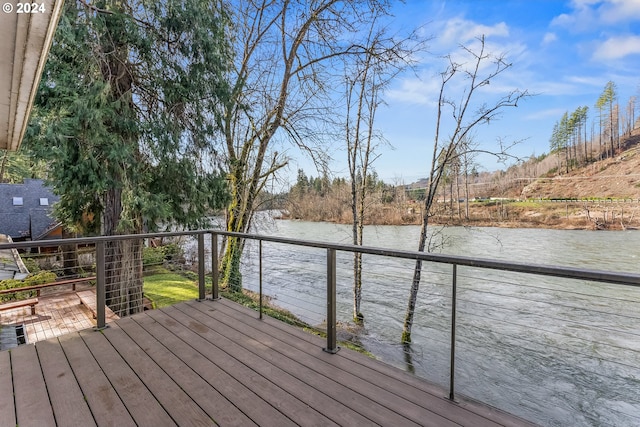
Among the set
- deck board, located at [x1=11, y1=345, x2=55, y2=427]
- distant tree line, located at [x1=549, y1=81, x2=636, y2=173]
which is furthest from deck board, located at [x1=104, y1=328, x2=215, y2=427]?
distant tree line, located at [x1=549, y1=81, x2=636, y2=173]

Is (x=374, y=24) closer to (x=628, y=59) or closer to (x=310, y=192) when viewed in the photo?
(x=310, y=192)

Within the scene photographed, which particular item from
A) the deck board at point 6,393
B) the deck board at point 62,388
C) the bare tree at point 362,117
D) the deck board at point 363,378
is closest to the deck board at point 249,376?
the deck board at point 363,378

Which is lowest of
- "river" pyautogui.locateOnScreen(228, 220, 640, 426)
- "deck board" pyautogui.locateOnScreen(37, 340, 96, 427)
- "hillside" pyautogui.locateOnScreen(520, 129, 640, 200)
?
"river" pyautogui.locateOnScreen(228, 220, 640, 426)

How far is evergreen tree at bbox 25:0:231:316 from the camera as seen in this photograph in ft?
12.6

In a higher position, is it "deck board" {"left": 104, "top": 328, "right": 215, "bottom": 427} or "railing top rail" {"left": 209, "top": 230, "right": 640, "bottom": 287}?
"railing top rail" {"left": 209, "top": 230, "right": 640, "bottom": 287}

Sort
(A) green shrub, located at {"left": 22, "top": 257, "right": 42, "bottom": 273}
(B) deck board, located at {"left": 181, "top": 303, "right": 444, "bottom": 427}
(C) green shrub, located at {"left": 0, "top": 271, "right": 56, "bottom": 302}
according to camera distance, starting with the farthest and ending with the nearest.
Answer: (A) green shrub, located at {"left": 22, "top": 257, "right": 42, "bottom": 273} → (C) green shrub, located at {"left": 0, "top": 271, "right": 56, "bottom": 302} → (B) deck board, located at {"left": 181, "top": 303, "right": 444, "bottom": 427}

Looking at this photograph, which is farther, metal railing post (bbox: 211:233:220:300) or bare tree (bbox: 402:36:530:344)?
bare tree (bbox: 402:36:530:344)

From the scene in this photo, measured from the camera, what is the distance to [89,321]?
6.29 metres

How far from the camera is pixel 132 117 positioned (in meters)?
4.51

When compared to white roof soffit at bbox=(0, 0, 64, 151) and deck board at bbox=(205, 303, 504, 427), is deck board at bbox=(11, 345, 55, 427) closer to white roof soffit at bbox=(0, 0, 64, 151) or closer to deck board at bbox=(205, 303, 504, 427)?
deck board at bbox=(205, 303, 504, 427)

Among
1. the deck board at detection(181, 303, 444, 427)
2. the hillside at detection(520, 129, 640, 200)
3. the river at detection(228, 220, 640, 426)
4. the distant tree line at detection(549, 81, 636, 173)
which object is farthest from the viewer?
the distant tree line at detection(549, 81, 636, 173)

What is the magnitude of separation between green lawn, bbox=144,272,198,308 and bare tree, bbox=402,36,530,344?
588 cm

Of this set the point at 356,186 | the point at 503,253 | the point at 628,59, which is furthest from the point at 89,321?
the point at 628,59

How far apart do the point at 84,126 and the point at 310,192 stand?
5.97m
